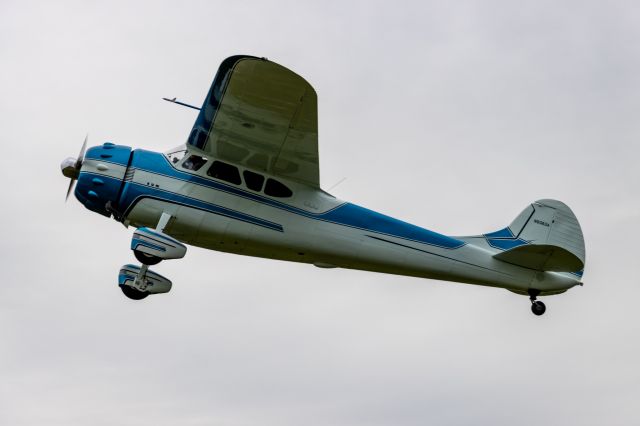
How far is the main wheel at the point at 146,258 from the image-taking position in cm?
1080

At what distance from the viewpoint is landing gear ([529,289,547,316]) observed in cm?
1180

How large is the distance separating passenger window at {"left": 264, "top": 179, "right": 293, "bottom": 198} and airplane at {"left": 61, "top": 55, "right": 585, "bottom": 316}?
2 cm

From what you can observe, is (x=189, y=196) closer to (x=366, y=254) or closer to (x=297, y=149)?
(x=297, y=149)

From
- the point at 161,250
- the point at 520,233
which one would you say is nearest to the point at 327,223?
the point at 161,250

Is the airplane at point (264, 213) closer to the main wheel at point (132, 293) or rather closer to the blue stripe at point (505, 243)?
the main wheel at point (132, 293)

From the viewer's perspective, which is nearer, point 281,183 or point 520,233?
point 281,183

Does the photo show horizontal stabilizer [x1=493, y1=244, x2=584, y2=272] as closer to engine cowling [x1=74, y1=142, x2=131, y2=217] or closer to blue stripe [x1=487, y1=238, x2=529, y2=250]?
blue stripe [x1=487, y1=238, x2=529, y2=250]

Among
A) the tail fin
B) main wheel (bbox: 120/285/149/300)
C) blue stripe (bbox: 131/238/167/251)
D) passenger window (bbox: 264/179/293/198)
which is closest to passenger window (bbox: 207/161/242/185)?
passenger window (bbox: 264/179/293/198)

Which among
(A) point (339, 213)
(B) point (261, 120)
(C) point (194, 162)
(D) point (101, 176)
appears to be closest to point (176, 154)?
(C) point (194, 162)

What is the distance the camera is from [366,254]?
37.8 feet

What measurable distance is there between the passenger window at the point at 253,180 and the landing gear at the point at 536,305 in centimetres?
385

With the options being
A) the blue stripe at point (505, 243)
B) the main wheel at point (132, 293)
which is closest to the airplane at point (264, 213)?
the main wheel at point (132, 293)

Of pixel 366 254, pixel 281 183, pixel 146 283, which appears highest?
pixel 281 183

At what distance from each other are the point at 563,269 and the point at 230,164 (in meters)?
4.53
